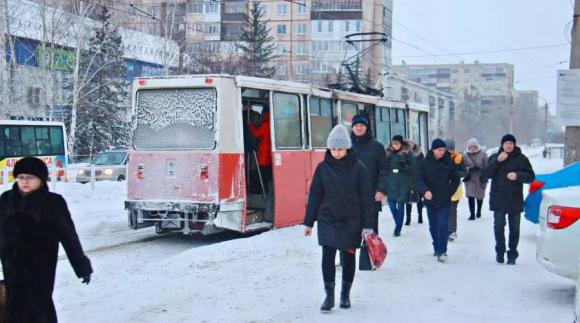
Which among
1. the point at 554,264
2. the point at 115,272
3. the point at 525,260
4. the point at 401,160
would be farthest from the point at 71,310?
the point at 401,160

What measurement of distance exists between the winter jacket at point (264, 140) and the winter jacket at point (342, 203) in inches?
261

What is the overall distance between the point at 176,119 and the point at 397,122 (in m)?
8.97

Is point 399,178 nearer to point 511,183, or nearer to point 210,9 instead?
point 511,183

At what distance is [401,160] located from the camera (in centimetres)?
1370

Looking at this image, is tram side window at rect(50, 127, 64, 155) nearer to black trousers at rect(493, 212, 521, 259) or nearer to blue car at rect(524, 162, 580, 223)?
blue car at rect(524, 162, 580, 223)

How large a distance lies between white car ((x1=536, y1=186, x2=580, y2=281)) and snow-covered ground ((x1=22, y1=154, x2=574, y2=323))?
46cm

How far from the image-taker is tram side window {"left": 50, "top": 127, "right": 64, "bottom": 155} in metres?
30.2

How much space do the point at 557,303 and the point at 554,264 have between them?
24.7 inches

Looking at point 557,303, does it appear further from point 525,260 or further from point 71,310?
point 71,310

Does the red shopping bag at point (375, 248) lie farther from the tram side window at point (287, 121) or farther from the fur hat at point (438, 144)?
the tram side window at point (287, 121)

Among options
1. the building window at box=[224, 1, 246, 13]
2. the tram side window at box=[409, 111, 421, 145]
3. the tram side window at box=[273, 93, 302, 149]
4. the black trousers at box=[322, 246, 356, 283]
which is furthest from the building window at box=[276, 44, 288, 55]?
the black trousers at box=[322, 246, 356, 283]

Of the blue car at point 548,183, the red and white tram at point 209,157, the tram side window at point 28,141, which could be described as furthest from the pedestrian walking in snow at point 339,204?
the tram side window at point 28,141

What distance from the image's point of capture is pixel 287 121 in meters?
14.2

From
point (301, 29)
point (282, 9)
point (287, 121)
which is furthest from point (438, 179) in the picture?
point (282, 9)
